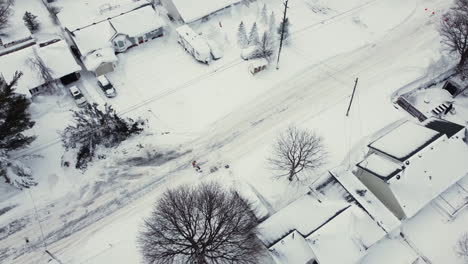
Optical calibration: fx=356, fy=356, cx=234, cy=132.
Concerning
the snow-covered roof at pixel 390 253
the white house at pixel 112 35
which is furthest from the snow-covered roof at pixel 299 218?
the white house at pixel 112 35

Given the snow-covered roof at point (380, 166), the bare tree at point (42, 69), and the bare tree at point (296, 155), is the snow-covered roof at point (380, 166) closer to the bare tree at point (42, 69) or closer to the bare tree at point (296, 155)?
the bare tree at point (296, 155)

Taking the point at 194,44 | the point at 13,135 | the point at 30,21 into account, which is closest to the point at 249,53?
the point at 194,44

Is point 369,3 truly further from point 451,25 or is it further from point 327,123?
point 327,123

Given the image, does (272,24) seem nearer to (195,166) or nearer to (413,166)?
(195,166)

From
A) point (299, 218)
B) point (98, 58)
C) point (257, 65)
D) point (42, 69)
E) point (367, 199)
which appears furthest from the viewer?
point (257, 65)

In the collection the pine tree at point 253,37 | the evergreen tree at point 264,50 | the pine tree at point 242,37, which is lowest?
the evergreen tree at point 264,50

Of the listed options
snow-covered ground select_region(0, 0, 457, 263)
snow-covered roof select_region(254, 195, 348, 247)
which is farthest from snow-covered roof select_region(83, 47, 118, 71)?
snow-covered roof select_region(254, 195, 348, 247)

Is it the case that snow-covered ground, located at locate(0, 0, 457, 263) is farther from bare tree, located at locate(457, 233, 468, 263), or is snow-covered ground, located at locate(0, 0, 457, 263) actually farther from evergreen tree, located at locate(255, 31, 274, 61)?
evergreen tree, located at locate(255, 31, 274, 61)
